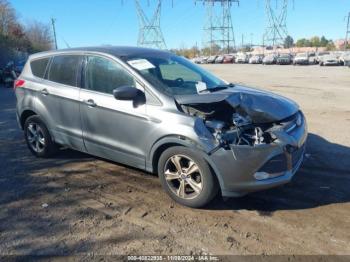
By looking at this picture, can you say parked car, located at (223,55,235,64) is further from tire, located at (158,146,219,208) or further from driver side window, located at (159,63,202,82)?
tire, located at (158,146,219,208)

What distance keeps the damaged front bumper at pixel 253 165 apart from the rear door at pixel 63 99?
7.50ft

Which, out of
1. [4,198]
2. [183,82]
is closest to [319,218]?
[183,82]

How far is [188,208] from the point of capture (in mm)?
4121

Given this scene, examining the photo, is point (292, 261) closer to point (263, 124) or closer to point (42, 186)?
point (263, 124)

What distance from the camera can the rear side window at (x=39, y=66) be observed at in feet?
18.6

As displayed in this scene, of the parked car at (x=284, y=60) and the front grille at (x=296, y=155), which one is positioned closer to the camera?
the front grille at (x=296, y=155)

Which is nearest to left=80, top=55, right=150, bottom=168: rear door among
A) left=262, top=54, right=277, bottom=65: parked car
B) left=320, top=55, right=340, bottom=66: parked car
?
left=320, top=55, right=340, bottom=66: parked car

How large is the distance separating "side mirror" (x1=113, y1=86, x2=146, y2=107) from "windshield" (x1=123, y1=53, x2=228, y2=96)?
0.21 meters

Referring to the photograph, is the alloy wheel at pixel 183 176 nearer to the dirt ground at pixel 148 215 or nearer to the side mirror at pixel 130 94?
the dirt ground at pixel 148 215

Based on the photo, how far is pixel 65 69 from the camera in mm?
5273

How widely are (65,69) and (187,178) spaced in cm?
260

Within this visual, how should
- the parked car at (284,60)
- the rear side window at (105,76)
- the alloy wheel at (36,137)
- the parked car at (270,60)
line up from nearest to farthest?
the rear side window at (105,76), the alloy wheel at (36,137), the parked car at (284,60), the parked car at (270,60)

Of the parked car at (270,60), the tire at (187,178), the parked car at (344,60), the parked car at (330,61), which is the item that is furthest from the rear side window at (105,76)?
the parked car at (270,60)

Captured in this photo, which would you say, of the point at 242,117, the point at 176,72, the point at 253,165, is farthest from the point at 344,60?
the point at 253,165
